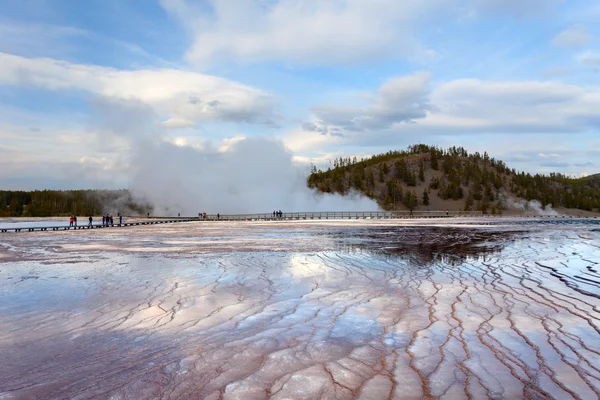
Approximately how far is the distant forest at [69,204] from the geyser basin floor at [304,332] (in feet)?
461

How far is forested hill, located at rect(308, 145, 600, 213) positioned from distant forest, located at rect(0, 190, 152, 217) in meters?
64.7

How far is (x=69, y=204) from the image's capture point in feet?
531

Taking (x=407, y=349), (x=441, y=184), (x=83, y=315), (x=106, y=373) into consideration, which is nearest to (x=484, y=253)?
(x=407, y=349)

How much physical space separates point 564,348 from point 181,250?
1725cm

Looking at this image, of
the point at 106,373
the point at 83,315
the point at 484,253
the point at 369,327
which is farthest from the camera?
the point at 484,253

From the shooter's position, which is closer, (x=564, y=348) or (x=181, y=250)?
(x=564, y=348)

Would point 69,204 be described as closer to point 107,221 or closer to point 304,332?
point 107,221

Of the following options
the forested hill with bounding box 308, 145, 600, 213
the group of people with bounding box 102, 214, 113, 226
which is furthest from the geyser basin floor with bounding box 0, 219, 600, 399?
the forested hill with bounding box 308, 145, 600, 213

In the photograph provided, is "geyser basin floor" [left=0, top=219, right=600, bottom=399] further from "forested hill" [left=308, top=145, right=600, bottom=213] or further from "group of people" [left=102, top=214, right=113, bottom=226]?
"forested hill" [left=308, top=145, right=600, bottom=213]

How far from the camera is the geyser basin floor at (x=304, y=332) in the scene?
493 centimetres

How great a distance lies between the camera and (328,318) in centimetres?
793

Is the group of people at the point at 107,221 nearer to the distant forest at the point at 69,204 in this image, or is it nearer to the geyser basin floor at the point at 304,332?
the geyser basin floor at the point at 304,332

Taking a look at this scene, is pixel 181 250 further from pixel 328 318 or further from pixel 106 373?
pixel 106 373

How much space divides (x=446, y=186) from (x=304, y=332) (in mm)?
168015
